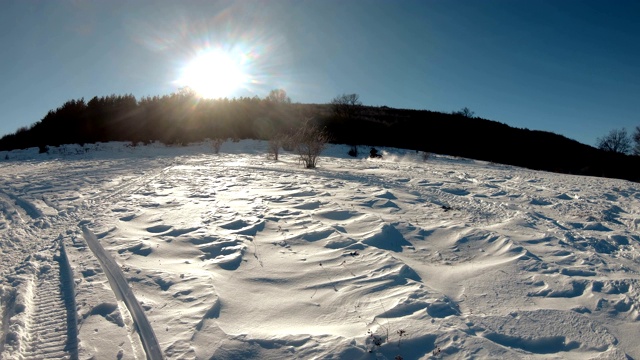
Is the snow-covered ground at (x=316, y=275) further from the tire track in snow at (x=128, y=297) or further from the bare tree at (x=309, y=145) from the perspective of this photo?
the bare tree at (x=309, y=145)

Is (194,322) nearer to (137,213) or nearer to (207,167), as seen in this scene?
(137,213)

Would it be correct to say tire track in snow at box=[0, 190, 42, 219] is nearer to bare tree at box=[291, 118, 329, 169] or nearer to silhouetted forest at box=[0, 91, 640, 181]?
bare tree at box=[291, 118, 329, 169]

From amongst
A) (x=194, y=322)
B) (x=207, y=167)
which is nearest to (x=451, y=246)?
(x=194, y=322)

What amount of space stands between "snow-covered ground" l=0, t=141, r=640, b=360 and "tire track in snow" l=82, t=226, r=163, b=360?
2 centimetres

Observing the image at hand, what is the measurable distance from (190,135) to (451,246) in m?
19.8

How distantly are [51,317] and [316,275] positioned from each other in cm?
246

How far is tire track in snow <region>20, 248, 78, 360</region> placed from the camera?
263 centimetres

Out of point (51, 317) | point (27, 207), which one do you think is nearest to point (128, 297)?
point (51, 317)

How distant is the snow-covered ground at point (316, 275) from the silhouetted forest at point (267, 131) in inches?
580

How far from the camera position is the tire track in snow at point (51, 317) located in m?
2.63

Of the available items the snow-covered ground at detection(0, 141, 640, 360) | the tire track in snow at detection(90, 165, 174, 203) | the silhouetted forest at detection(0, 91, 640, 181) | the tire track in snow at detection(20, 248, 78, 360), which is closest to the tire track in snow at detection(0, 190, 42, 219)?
the snow-covered ground at detection(0, 141, 640, 360)

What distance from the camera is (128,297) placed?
3375mm

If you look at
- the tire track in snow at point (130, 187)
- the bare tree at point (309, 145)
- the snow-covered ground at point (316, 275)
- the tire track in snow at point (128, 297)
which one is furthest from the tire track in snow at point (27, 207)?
the bare tree at point (309, 145)

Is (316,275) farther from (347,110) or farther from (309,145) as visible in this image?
(347,110)
